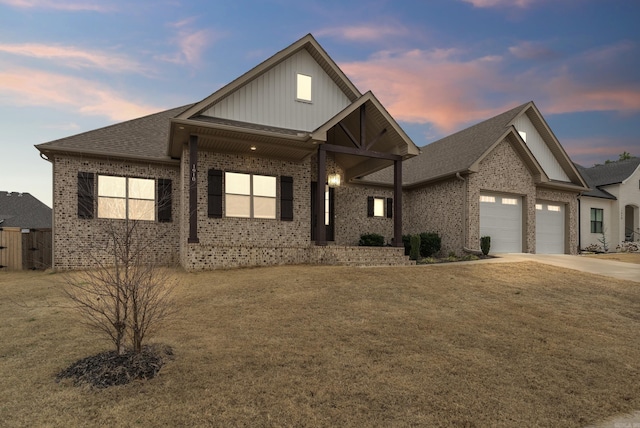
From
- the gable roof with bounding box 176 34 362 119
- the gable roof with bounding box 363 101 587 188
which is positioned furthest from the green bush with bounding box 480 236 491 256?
the gable roof with bounding box 176 34 362 119

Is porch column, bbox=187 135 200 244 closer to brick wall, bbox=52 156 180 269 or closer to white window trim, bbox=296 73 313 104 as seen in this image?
brick wall, bbox=52 156 180 269

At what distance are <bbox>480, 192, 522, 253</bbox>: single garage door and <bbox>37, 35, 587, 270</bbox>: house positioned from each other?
0.07 metres

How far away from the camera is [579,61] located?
19.8m

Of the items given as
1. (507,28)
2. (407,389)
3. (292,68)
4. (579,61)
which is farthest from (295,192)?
(579,61)

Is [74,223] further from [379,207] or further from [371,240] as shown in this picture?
[379,207]

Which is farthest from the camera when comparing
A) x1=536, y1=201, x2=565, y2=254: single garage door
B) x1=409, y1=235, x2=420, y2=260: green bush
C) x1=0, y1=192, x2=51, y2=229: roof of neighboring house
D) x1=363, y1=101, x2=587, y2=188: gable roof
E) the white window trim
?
x1=0, y1=192, x2=51, y2=229: roof of neighboring house

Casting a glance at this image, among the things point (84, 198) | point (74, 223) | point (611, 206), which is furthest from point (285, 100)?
point (611, 206)

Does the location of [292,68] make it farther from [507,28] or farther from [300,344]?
[507,28]

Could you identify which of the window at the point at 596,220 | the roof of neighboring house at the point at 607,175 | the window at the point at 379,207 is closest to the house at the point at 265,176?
the window at the point at 379,207

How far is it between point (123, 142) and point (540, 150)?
21.2 m

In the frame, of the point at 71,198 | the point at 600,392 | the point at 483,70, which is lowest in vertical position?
the point at 600,392

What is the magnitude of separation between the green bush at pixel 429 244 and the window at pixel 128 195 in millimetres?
12046

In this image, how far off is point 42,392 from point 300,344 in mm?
3059

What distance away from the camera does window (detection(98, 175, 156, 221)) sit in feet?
43.0
